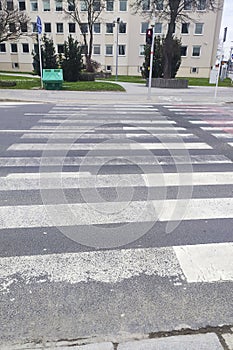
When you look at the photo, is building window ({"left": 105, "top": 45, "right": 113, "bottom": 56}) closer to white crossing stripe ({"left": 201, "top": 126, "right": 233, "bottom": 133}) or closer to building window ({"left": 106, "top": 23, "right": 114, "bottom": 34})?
building window ({"left": 106, "top": 23, "right": 114, "bottom": 34})

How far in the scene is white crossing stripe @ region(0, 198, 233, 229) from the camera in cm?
371

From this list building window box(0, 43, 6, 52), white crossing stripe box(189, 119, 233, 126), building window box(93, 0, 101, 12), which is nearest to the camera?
white crossing stripe box(189, 119, 233, 126)

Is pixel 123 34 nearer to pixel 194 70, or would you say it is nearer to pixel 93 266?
pixel 194 70

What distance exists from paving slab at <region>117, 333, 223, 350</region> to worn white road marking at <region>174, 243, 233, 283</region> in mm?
646

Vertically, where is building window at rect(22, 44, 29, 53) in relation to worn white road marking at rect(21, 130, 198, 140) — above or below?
above

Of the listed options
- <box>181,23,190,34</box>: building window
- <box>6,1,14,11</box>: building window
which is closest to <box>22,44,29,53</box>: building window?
<box>6,1,14,11</box>: building window

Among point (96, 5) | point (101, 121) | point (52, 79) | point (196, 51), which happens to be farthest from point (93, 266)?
point (196, 51)

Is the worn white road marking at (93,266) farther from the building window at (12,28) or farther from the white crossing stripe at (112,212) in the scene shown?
the building window at (12,28)

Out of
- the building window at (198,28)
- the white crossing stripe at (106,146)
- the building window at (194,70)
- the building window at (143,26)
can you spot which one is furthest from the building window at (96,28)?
the white crossing stripe at (106,146)

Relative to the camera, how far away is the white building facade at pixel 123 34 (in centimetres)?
4712

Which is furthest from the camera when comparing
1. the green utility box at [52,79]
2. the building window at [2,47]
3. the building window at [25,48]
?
the building window at [2,47]

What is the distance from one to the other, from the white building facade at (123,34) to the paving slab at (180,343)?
49.2 meters

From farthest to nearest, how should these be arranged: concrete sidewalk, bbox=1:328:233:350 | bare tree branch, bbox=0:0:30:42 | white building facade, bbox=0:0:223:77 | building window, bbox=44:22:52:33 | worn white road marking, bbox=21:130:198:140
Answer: building window, bbox=44:22:52:33 < white building facade, bbox=0:0:223:77 < bare tree branch, bbox=0:0:30:42 < worn white road marking, bbox=21:130:198:140 < concrete sidewalk, bbox=1:328:233:350

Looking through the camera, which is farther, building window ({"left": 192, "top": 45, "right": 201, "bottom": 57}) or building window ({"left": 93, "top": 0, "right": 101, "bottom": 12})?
building window ({"left": 192, "top": 45, "right": 201, "bottom": 57})
